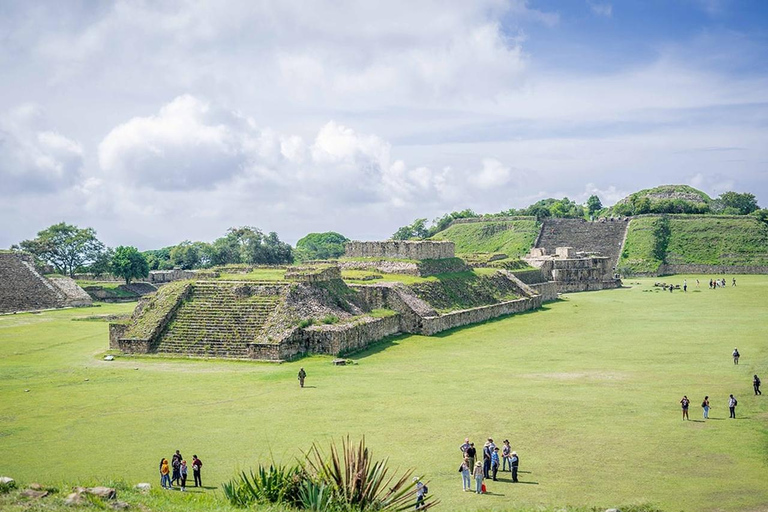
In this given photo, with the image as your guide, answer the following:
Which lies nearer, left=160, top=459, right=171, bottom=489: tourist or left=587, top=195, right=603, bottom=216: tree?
left=160, top=459, right=171, bottom=489: tourist

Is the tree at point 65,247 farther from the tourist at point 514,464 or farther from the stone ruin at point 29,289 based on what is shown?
the tourist at point 514,464

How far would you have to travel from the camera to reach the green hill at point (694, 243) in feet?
257

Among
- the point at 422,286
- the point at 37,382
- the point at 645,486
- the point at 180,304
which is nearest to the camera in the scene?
the point at 645,486

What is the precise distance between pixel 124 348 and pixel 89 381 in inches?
232

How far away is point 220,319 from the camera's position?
31.9 m

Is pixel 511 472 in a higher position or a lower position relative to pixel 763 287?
lower

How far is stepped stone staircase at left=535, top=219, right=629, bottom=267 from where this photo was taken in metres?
87.8

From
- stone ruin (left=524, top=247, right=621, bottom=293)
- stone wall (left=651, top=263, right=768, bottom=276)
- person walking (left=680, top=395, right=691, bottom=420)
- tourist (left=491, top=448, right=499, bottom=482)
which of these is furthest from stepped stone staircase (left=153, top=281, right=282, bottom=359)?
stone wall (left=651, top=263, right=768, bottom=276)

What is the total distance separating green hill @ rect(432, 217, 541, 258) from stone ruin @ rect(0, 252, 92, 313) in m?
47.3

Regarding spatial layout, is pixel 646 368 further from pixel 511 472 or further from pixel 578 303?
pixel 578 303

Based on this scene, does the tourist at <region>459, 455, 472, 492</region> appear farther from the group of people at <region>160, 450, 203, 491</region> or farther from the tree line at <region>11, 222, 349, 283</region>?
the tree line at <region>11, 222, 349, 283</region>

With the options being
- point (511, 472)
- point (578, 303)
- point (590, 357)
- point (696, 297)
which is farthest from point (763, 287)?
point (511, 472)

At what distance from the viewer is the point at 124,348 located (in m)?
31.2

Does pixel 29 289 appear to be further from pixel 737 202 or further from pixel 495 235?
pixel 737 202
